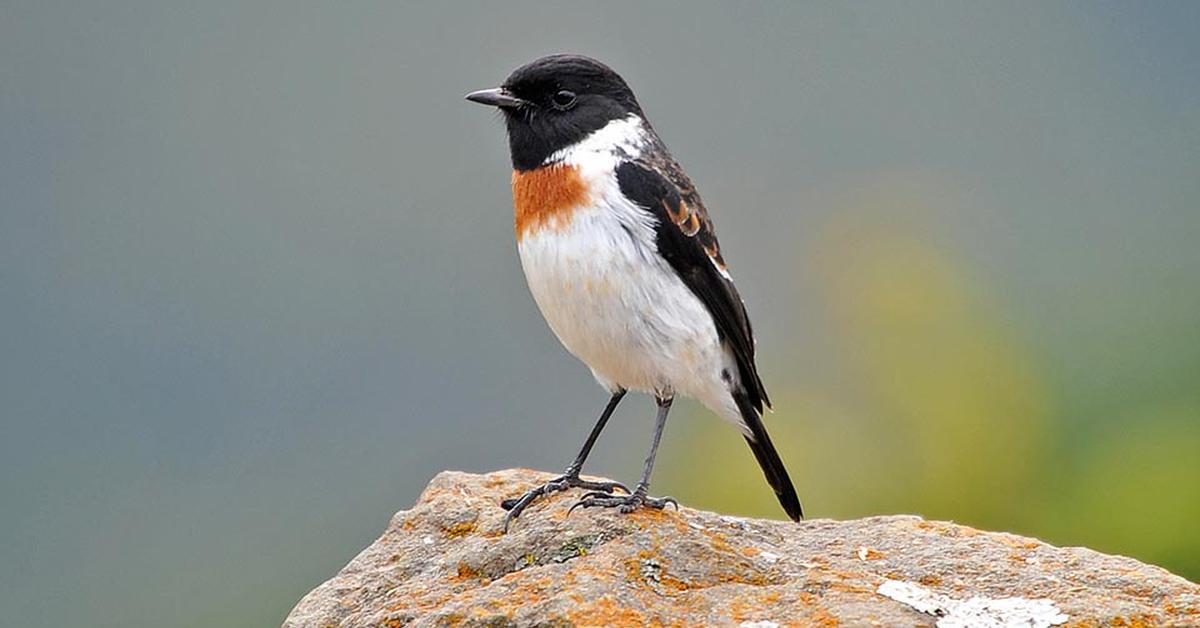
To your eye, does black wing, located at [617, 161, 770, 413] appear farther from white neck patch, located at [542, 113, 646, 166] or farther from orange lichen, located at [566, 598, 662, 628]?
orange lichen, located at [566, 598, 662, 628]

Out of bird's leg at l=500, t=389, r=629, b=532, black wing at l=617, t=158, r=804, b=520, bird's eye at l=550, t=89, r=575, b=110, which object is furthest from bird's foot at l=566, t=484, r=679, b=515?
bird's eye at l=550, t=89, r=575, b=110

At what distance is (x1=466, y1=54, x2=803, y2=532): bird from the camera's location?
6496mm

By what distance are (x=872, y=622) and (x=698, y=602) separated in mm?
627

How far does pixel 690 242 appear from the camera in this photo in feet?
22.1

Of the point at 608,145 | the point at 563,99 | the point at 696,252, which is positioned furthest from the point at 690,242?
the point at 563,99

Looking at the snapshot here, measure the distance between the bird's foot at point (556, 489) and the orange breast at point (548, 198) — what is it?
1.06 metres

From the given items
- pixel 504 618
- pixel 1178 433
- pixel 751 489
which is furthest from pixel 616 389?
pixel 1178 433

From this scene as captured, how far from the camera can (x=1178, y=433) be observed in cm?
1151

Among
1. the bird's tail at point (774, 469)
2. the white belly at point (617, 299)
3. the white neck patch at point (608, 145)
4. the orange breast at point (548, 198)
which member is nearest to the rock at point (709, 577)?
the bird's tail at point (774, 469)

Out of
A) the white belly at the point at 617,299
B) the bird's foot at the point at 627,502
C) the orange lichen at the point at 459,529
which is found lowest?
the orange lichen at the point at 459,529

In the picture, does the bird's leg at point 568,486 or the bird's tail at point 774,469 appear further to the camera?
the bird's tail at point 774,469

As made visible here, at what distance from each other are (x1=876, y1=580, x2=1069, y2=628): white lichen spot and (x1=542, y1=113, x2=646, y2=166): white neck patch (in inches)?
87.7

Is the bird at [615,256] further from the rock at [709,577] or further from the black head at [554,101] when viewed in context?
the rock at [709,577]

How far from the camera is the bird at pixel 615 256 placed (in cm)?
650
